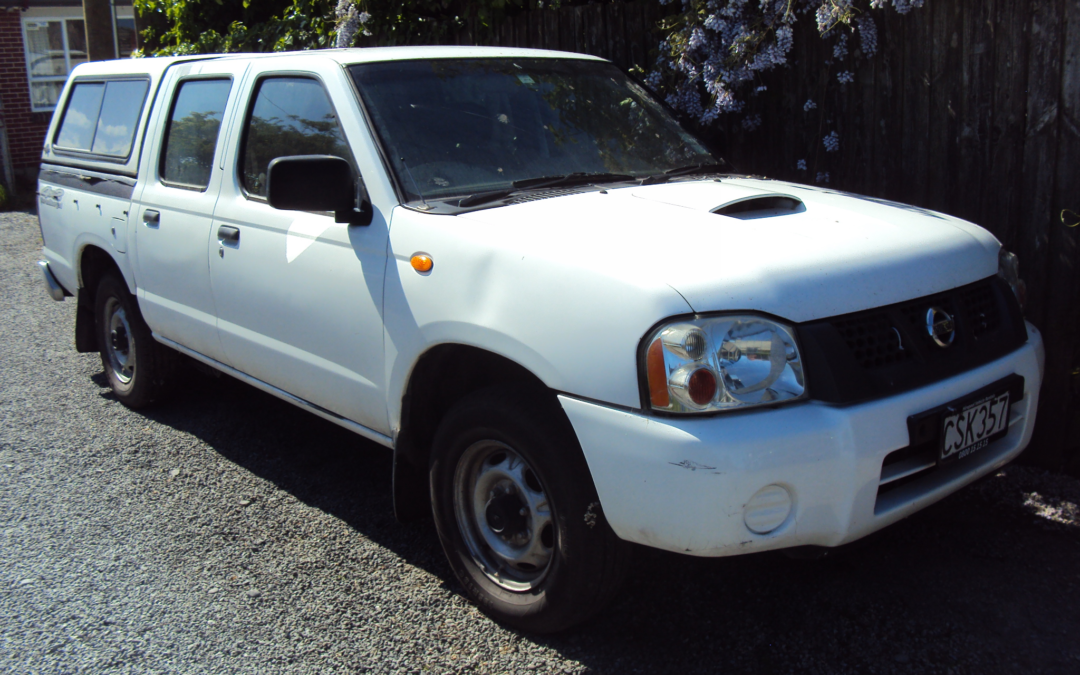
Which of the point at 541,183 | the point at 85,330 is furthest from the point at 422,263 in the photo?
the point at 85,330

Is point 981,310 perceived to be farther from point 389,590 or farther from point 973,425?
point 389,590

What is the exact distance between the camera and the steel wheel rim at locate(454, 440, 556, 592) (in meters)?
3.01

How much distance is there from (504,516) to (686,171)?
173 centimetres

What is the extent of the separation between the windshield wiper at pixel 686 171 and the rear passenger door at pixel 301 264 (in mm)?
1104

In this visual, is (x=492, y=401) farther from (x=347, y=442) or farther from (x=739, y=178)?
(x=347, y=442)

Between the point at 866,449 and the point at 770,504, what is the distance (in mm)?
306

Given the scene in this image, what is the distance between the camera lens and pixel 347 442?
498cm

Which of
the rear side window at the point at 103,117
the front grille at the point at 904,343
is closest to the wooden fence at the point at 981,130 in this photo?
the front grille at the point at 904,343

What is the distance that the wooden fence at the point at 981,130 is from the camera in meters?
4.10

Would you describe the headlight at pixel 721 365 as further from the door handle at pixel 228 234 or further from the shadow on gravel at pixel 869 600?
the door handle at pixel 228 234

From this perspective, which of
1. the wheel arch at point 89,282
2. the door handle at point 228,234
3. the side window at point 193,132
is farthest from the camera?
the wheel arch at point 89,282

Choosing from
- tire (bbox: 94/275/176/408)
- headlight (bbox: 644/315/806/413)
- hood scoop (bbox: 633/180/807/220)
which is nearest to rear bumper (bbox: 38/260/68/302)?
tire (bbox: 94/275/176/408)

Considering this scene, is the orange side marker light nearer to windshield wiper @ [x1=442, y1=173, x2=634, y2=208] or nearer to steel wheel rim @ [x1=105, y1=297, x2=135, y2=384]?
windshield wiper @ [x1=442, y1=173, x2=634, y2=208]

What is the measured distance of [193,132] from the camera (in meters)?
4.59
